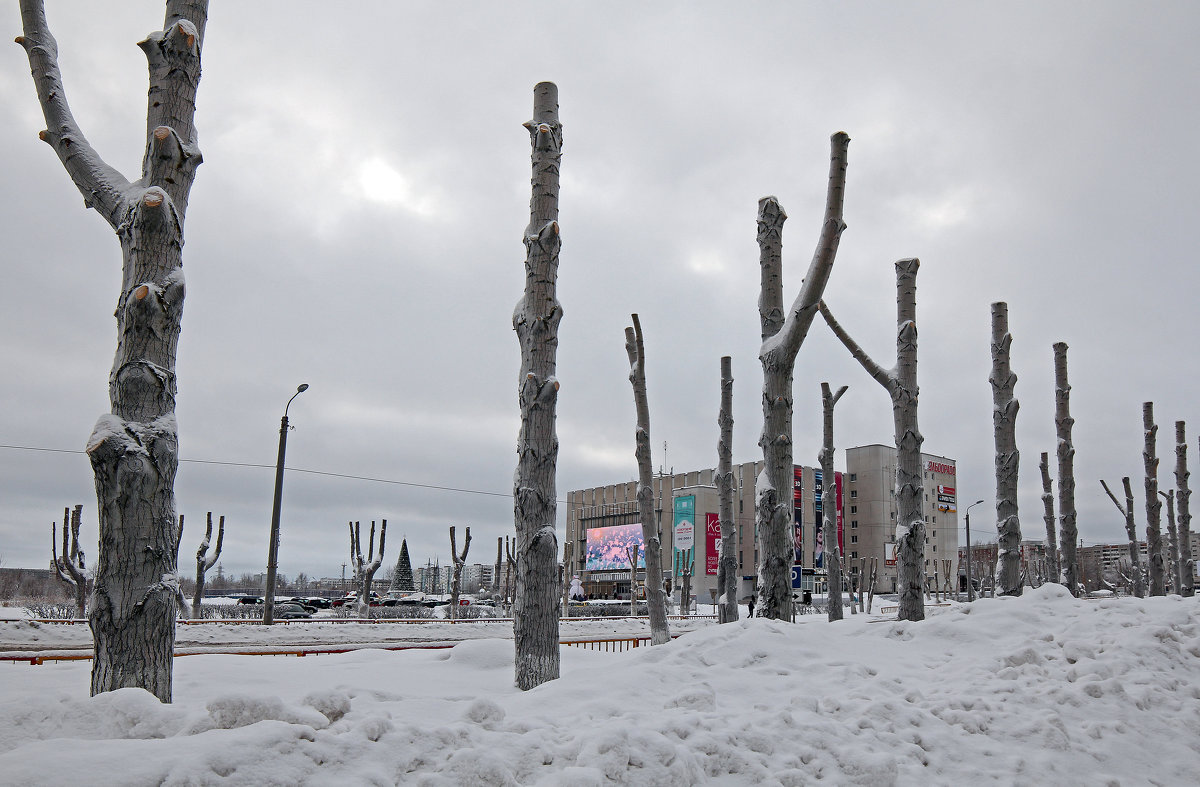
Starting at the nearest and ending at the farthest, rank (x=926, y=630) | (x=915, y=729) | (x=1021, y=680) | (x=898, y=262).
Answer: (x=915, y=729) < (x=1021, y=680) < (x=926, y=630) < (x=898, y=262)

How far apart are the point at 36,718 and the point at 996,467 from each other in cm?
1288

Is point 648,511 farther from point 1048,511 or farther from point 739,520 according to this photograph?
point 739,520

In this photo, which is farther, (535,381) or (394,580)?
(394,580)

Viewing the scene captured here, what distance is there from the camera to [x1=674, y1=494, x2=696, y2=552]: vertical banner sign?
291ft

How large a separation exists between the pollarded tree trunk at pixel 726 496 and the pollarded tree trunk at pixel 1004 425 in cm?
468

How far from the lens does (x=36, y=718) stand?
10.6 feet

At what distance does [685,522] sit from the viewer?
89375mm

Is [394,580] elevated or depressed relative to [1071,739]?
depressed

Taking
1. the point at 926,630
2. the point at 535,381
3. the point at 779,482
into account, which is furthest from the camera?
the point at 779,482

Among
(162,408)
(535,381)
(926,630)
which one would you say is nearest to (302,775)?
(162,408)

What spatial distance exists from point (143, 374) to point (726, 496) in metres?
11.5

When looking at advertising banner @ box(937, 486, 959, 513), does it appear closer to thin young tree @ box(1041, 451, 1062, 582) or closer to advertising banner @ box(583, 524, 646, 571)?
advertising banner @ box(583, 524, 646, 571)

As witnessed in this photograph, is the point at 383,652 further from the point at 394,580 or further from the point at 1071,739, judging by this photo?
the point at 394,580

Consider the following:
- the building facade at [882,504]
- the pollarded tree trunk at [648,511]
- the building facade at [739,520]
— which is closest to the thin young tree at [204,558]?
the pollarded tree trunk at [648,511]
